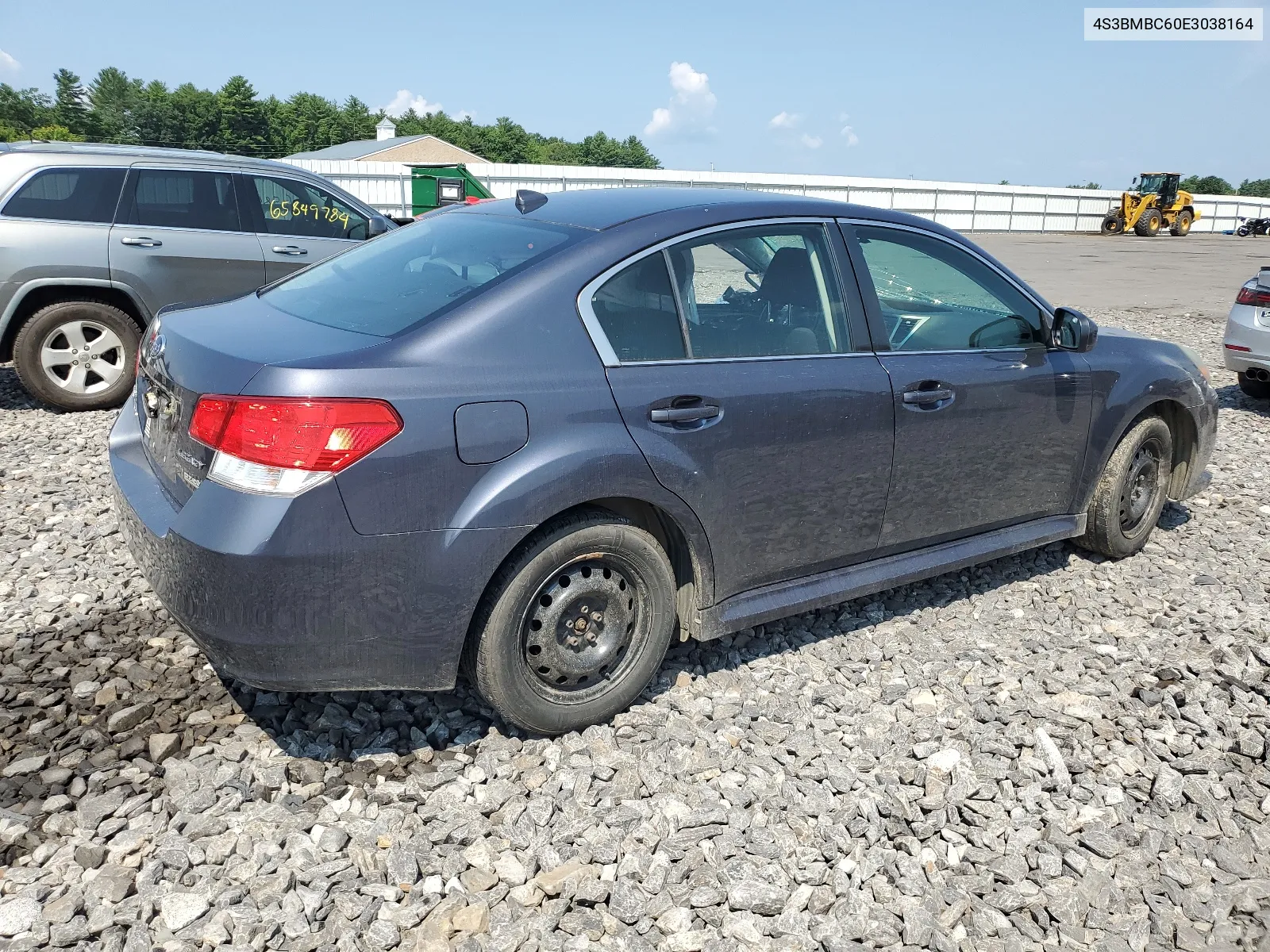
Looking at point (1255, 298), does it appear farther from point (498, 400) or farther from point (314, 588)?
point (314, 588)

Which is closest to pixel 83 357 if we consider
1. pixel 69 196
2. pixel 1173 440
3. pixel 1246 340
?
pixel 69 196

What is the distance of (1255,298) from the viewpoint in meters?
8.68

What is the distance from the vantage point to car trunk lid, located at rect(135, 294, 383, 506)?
111 inches

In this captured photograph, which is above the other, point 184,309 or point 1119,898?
point 184,309

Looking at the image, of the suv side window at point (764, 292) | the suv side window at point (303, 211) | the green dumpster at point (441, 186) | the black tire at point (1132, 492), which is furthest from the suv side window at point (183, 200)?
the green dumpster at point (441, 186)

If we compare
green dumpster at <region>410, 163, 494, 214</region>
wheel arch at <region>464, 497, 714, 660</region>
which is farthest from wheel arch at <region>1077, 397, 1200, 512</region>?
green dumpster at <region>410, 163, 494, 214</region>

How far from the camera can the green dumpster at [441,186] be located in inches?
899

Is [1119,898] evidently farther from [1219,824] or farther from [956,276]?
[956,276]

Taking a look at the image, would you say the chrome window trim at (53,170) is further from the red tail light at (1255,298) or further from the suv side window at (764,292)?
the red tail light at (1255,298)

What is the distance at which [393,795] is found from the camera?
9.89 feet

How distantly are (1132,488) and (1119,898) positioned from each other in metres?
2.75

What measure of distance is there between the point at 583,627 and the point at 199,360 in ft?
4.65

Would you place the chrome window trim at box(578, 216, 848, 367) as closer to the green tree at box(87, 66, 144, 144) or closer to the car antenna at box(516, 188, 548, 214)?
the car antenna at box(516, 188, 548, 214)

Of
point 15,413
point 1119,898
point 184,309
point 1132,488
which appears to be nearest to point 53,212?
point 15,413
